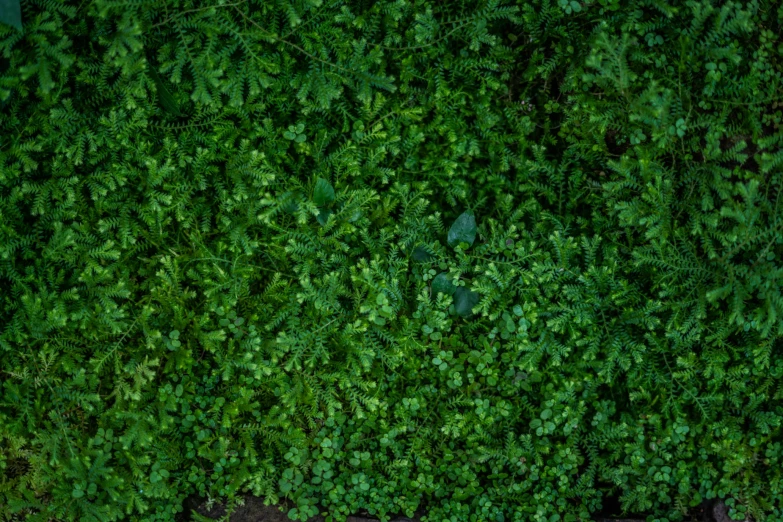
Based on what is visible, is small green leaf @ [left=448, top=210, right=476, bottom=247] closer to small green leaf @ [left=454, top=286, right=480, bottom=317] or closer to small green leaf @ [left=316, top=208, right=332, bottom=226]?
small green leaf @ [left=454, top=286, right=480, bottom=317]

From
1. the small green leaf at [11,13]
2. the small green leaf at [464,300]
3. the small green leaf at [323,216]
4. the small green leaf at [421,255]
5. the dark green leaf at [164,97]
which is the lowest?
the small green leaf at [464,300]

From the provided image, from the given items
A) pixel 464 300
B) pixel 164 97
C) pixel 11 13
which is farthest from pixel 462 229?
pixel 11 13

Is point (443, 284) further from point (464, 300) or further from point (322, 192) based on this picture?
point (322, 192)

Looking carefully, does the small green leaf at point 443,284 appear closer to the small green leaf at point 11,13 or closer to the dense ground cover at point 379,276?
the dense ground cover at point 379,276

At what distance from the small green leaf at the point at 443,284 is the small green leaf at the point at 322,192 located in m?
0.86

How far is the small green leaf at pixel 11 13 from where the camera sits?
3.25 metres

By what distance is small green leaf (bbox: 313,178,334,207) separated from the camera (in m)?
3.74

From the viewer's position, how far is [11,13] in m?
3.26

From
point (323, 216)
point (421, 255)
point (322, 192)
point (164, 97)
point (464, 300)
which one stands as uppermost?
point (164, 97)

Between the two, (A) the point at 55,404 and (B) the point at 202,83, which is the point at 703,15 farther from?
(A) the point at 55,404

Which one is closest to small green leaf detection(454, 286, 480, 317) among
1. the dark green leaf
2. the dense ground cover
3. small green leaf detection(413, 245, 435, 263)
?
the dense ground cover

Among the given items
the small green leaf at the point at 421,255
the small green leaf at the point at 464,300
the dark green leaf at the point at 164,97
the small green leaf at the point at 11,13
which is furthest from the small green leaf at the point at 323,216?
the small green leaf at the point at 11,13

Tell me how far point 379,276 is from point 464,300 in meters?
0.58

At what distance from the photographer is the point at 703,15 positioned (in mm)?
3641
